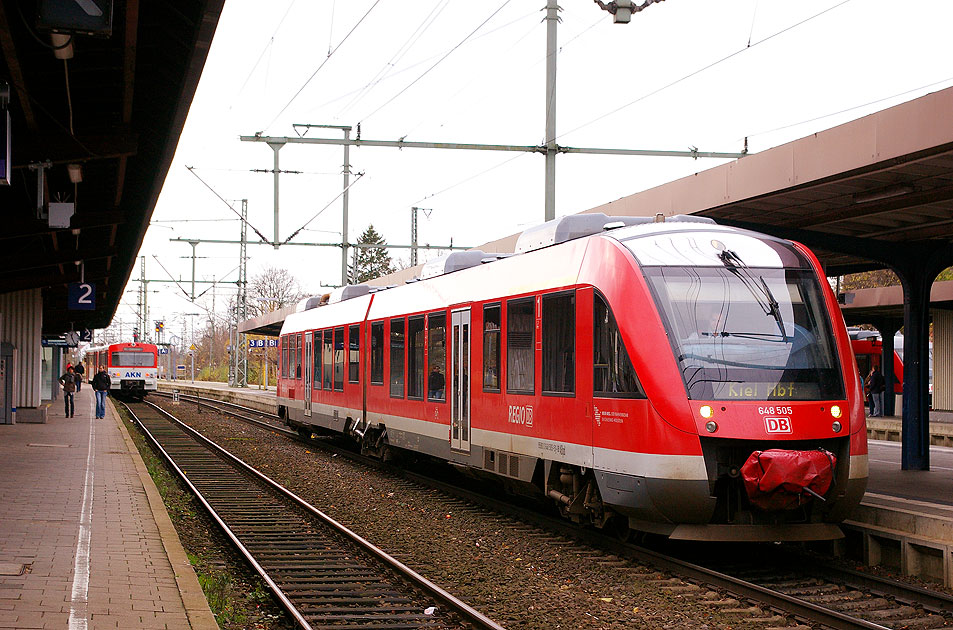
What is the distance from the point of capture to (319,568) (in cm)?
962

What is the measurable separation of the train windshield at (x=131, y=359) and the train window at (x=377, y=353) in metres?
33.6

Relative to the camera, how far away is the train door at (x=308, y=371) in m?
22.9

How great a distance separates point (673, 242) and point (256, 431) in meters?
21.5

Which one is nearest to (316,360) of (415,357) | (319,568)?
(415,357)

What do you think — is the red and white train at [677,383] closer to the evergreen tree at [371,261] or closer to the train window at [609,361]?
the train window at [609,361]

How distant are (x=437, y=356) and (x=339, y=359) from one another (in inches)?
250

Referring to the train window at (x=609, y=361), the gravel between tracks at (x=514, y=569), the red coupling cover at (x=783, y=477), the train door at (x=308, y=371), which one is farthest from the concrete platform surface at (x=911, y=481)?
the train door at (x=308, y=371)

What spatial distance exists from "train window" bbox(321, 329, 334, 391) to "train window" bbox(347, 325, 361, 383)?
1.46 metres

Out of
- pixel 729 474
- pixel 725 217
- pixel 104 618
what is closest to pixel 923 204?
pixel 725 217

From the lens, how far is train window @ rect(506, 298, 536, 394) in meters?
11.2

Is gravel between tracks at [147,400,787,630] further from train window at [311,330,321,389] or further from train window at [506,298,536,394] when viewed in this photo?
train window at [311,330,321,389]

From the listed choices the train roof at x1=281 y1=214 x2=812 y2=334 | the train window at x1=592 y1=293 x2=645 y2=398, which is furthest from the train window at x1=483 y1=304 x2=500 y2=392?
the train window at x1=592 y1=293 x2=645 y2=398

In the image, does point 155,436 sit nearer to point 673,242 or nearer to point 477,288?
point 477,288

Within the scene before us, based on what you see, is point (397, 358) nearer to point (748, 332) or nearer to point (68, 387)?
point (748, 332)
